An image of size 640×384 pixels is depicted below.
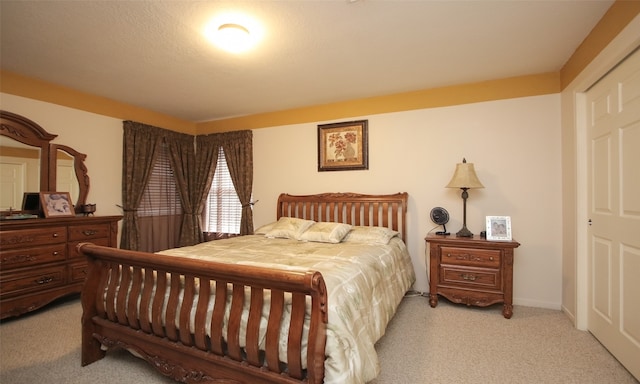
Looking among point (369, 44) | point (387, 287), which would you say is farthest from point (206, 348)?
point (369, 44)

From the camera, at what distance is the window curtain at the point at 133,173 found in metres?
3.75

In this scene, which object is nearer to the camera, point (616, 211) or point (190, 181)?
point (616, 211)

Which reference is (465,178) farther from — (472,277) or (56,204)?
(56,204)

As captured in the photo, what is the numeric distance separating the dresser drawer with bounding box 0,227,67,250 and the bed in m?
1.33

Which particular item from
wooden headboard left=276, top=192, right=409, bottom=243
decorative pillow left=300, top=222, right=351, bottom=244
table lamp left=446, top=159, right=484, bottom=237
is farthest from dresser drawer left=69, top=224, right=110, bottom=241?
table lamp left=446, top=159, right=484, bottom=237

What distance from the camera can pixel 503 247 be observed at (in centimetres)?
262

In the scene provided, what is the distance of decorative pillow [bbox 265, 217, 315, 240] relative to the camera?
→ 3.18 meters

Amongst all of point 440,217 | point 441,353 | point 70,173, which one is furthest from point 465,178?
point 70,173

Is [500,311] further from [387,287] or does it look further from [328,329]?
[328,329]

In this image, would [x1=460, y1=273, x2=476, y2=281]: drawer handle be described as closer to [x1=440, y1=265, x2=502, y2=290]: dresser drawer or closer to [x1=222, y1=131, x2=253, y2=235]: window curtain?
[x1=440, y1=265, x2=502, y2=290]: dresser drawer

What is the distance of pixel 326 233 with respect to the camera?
9.82ft

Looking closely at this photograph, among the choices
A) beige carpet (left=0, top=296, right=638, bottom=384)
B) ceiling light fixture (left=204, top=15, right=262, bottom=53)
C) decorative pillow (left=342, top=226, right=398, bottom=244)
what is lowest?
beige carpet (left=0, top=296, right=638, bottom=384)

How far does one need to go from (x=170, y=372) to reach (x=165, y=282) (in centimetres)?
51

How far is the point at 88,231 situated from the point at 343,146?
3.09 metres
